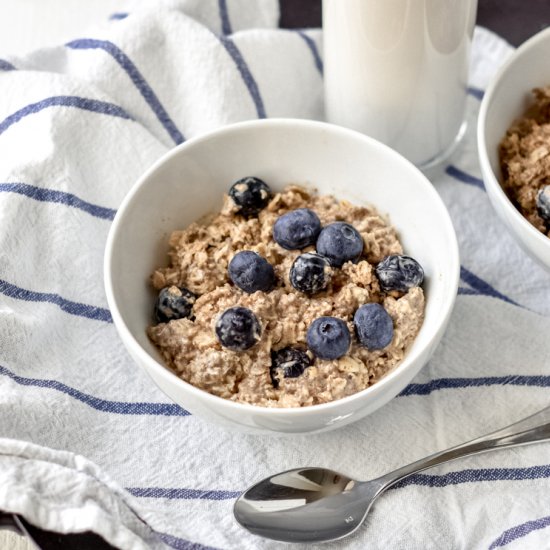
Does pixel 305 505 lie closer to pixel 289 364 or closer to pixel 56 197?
pixel 289 364

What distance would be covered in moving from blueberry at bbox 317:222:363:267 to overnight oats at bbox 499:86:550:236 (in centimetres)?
28

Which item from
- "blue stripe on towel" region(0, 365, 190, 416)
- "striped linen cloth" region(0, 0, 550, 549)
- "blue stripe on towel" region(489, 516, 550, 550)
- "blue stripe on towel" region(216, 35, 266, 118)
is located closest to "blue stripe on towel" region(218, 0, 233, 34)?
"striped linen cloth" region(0, 0, 550, 549)

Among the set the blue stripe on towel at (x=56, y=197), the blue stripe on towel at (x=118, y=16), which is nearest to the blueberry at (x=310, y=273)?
the blue stripe on towel at (x=56, y=197)

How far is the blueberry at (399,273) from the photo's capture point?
1.15 metres

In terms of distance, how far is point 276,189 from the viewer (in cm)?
134

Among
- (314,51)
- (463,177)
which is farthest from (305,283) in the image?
(314,51)

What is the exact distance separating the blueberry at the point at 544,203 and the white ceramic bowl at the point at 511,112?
0.04 m

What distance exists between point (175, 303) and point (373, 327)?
0.88 feet

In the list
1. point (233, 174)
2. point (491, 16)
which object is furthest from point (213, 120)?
point (491, 16)

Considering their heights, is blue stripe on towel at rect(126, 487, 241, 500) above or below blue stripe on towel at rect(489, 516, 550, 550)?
above

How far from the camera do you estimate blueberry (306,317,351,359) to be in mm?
1075

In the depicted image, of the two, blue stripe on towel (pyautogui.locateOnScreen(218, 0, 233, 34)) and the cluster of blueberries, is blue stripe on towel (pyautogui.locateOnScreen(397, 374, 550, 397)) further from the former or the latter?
blue stripe on towel (pyautogui.locateOnScreen(218, 0, 233, 34))

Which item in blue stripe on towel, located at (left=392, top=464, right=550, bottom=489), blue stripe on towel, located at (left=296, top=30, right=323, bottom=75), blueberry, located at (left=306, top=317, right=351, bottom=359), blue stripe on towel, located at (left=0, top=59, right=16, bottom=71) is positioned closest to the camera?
blueberry, located at (left=306, top=317, right=351, bottom=359)

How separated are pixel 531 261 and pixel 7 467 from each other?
0.85m
